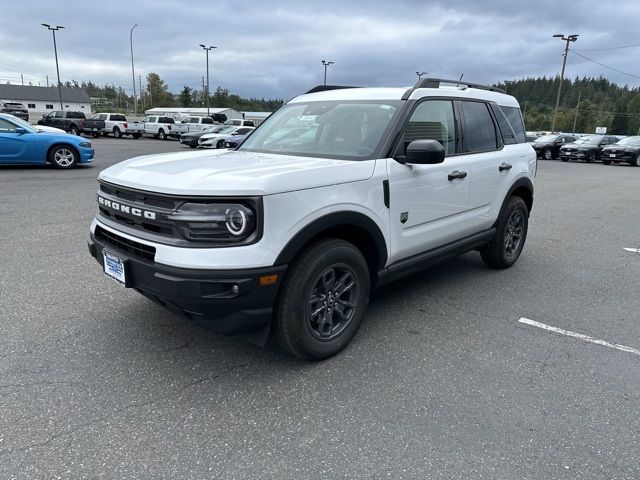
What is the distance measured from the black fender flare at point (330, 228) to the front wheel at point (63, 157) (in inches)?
482

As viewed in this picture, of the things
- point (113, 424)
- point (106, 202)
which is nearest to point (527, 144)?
point (106, 202)

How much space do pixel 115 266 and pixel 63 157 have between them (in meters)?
11.8

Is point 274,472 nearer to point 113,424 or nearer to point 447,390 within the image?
point 113,424

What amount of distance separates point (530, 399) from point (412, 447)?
931 millimetres

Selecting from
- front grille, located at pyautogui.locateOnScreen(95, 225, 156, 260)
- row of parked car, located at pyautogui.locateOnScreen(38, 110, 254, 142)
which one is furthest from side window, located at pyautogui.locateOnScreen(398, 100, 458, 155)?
row of parked car, located at pyautogui.locateOnScreen(38, 110, 254, 142)

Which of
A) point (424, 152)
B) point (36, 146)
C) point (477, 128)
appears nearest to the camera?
point (424, 152)

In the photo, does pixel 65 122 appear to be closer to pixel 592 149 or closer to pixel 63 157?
pixel 63 157

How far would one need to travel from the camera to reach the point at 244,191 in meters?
2.62

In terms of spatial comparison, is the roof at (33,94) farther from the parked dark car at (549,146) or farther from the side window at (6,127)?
the side window at (6,127)

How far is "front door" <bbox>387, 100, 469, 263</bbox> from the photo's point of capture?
358 cm

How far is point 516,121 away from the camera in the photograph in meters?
5.46

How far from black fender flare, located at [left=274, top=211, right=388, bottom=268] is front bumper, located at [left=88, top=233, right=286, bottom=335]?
0.10 m

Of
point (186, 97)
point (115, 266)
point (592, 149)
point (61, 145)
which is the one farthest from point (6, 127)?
point (186, 97)

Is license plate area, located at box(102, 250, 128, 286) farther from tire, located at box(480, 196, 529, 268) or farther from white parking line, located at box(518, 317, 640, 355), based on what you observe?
tire, located at box(480, 196, 529, 268)
